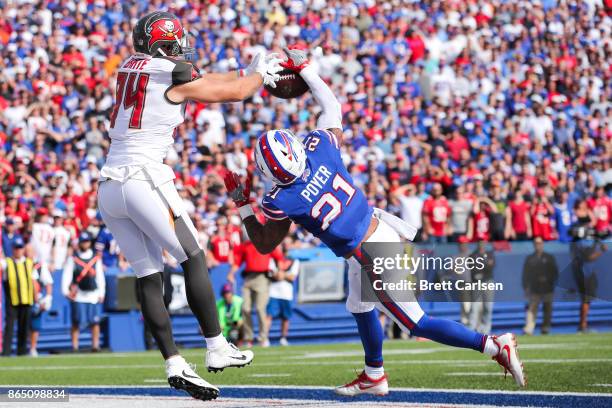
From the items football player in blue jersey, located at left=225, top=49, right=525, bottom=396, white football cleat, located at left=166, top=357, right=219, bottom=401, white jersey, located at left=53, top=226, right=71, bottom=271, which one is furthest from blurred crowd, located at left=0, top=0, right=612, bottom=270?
white football cleat, located at left=166, top=357, right=219, bottom=401

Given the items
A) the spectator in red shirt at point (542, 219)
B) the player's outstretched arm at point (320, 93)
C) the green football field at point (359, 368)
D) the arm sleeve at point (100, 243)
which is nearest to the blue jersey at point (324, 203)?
the player's outstretched arm at point (320, 93)

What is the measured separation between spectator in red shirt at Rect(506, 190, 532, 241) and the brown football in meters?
9.20

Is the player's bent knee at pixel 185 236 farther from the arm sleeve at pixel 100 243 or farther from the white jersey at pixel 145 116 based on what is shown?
the arm sleeve at pixel 100 243

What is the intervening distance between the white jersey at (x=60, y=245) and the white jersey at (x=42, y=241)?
6cm

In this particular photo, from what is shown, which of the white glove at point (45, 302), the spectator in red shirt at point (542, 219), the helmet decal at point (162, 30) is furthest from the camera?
the spectator in red shirt at point (542, 219)

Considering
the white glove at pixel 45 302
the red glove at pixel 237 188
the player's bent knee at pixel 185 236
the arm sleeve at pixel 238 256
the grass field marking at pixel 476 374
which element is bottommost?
the white glove at pixel 45 302

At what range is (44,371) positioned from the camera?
31.7 feet

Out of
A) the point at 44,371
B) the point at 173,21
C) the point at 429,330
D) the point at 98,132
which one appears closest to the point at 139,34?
the point at 173,21

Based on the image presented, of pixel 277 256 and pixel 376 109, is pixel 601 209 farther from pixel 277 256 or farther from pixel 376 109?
pixel 277 256

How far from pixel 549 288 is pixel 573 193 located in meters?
2.45

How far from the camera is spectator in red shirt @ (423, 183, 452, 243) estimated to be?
14.7 meters

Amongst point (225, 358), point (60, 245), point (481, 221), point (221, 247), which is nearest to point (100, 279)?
point (60, 245)

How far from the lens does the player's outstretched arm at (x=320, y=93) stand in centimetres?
641

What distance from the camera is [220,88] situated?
18.8 feet
